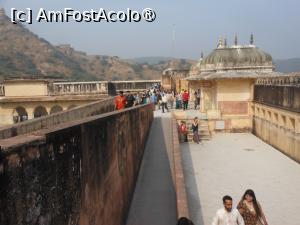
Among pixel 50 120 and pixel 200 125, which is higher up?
pixel 50 120

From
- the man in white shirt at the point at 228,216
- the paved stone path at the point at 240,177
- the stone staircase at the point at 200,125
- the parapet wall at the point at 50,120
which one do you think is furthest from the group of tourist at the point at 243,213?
the stone staircase at the point at 200,125

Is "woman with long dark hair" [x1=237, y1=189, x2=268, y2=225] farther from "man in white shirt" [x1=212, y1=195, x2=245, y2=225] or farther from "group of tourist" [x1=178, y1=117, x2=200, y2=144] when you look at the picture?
"group of tourist" [x1=178, y1=117, x2=200, y2=144]

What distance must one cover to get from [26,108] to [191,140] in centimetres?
1631

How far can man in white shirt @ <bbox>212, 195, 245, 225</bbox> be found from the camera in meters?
5.84

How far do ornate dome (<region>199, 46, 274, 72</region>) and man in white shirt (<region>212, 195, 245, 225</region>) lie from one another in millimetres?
23619

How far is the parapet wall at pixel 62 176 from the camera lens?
2877mm

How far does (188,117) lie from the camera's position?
2109cm

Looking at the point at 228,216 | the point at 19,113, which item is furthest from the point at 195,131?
the point at 19,113

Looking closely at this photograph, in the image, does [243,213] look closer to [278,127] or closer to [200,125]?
[278,127]

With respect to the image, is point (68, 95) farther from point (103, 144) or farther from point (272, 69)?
point (103, 144)

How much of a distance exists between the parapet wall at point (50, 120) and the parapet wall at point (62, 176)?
123 cm

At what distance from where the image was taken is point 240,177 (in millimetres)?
11750

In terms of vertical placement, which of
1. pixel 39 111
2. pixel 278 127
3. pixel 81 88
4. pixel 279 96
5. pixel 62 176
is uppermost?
pixel 81 88

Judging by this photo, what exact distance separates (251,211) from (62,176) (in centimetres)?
343
